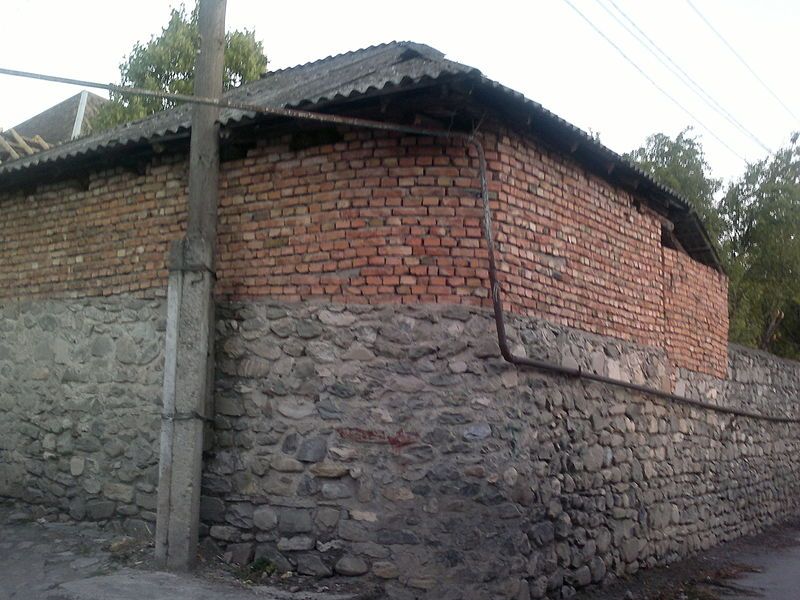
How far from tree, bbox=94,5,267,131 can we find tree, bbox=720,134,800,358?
1095 cm

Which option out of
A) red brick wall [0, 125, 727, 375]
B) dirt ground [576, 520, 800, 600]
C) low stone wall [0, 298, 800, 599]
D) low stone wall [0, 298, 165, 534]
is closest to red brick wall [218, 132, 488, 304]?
red brick wall [0, 125, 727, 375]

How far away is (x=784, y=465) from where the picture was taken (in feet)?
40.9

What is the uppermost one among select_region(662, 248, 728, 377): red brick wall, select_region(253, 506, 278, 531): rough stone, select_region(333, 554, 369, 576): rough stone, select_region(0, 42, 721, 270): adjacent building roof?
select_region(0, 42, 721, 270): adjacent building roof

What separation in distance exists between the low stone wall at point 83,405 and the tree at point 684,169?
42.9ft

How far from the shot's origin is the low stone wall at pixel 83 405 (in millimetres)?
7203

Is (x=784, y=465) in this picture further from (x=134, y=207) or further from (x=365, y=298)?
(x=134, y=207)

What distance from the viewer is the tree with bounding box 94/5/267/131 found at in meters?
16.8

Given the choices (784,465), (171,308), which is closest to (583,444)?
(171,308)

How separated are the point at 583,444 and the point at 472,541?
1.65 meters

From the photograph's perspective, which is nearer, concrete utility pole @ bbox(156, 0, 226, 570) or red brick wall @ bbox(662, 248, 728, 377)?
concrete utility pole @ bbox(156, 0, 226, 570)

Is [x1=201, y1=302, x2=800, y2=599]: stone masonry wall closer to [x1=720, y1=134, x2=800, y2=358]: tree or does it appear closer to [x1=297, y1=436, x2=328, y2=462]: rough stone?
[x1=297, y1=436, x2=328, y2=462]: rough stone

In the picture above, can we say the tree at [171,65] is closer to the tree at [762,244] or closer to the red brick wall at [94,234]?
the red brick wall at [94,234]

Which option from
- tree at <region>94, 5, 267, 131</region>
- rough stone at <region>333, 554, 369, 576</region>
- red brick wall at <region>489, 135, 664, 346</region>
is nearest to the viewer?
rough stone at <region>333, 554, 369, 576</region>

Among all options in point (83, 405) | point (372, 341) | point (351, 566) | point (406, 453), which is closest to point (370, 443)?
point (406, 453)
